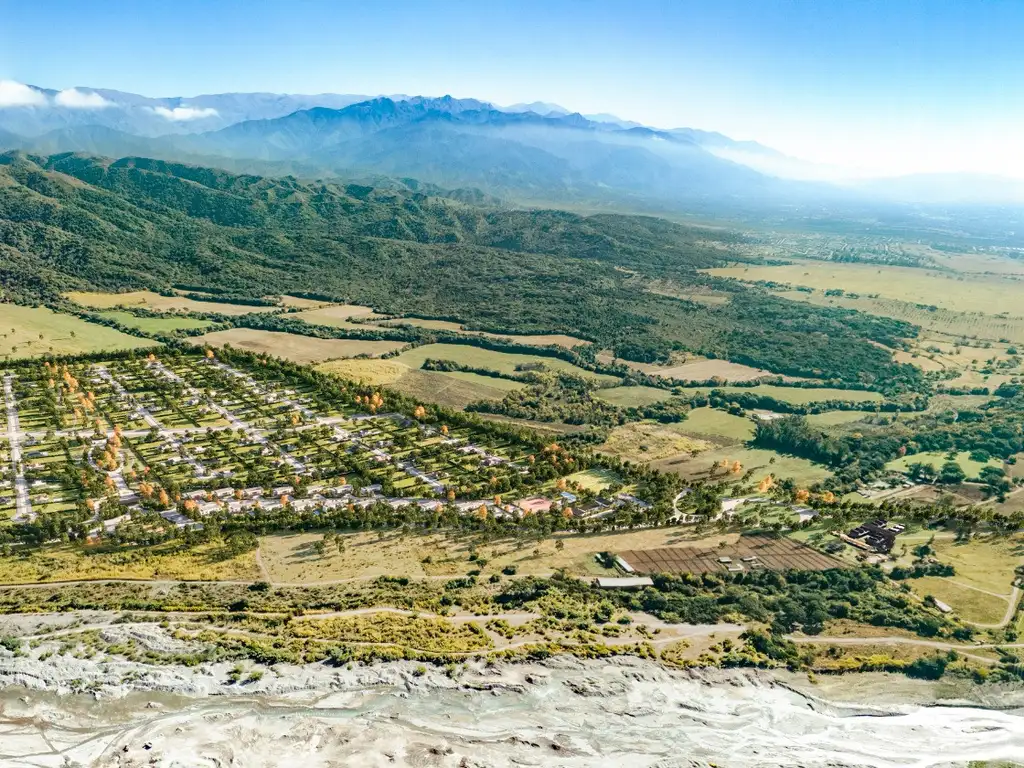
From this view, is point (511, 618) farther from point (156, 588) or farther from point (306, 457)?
point (306, 457)

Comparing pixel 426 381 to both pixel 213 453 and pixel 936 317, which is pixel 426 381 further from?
pixel 936 317

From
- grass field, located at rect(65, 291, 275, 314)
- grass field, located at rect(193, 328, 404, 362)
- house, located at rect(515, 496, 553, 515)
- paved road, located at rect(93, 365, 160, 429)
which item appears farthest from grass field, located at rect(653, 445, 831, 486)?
grass field, located at rect(65, 291, 275, 314)

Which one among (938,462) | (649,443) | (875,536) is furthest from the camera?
(649,443)

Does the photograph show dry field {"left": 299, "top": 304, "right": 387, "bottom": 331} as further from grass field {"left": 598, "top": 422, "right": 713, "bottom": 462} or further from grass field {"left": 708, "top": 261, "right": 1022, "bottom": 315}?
grass field {"left": 708, "top": 261, "right": 1022, "bottom": 315}

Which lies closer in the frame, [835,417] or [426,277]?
[835,417]

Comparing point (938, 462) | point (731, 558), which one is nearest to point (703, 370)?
point (938, 462)

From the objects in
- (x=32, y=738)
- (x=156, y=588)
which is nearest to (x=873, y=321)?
(x=156, y=588)
